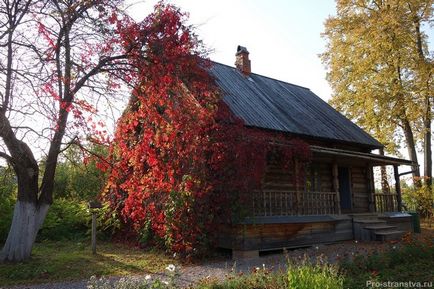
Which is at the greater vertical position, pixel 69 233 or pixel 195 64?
pixel 195 64

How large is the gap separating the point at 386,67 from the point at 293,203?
560 inches

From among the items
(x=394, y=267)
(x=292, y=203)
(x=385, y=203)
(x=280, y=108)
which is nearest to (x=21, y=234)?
(x=292, y=203)

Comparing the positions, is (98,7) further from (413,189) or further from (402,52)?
(413,189)

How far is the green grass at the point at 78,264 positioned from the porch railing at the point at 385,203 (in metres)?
10.5

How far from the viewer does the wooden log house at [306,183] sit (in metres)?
11.8

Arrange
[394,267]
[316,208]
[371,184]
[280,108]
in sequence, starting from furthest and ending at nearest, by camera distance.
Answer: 1. [371,184]
2. [280,108]
3. [316,208]
4. [394,267]

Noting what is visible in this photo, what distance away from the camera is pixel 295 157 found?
13.0m

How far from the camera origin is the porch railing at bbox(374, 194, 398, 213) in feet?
57.3

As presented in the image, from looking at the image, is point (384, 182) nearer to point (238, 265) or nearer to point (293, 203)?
point (293, 203)

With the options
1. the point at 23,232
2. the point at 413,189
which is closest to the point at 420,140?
the point at 413,189

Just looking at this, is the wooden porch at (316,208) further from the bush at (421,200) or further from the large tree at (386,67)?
the large tree at (386,67)

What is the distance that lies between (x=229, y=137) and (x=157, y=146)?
2.41m

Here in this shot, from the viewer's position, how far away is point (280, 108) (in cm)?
1655

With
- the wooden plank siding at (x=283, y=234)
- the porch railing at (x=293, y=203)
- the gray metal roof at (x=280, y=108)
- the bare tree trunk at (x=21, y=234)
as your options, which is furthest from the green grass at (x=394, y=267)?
Result: the bare tree trunk at (x=21, y=234)
